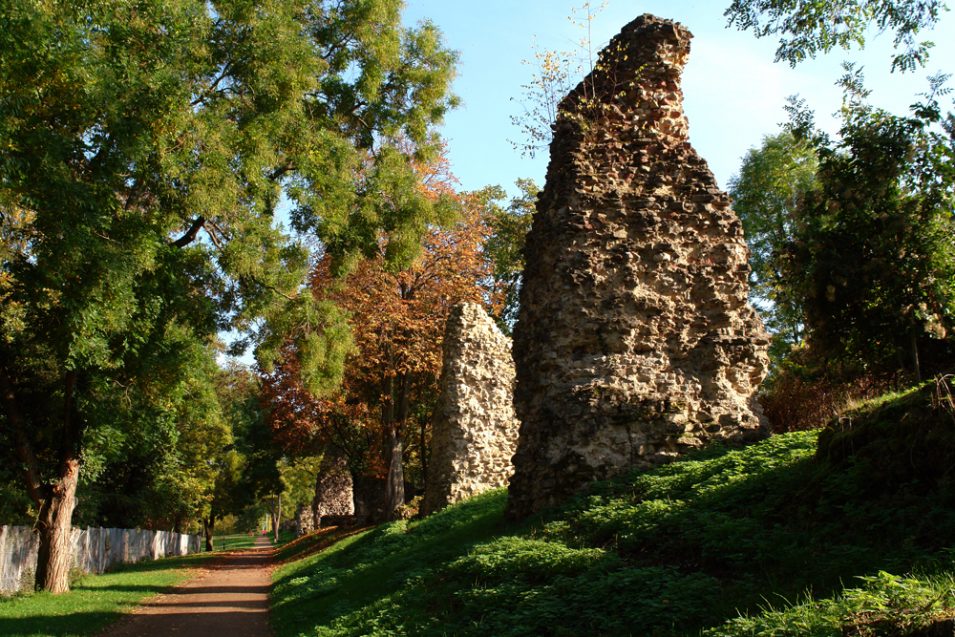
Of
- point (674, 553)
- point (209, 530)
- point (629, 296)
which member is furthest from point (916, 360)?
point (209, 530)

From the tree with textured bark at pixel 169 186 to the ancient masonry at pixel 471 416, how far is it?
8.70 ft

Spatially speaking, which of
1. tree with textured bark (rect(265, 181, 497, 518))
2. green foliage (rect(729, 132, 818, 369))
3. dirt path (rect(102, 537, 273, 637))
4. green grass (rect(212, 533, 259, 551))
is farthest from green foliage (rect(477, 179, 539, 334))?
green grass (rect(212, 533, 259, 551))

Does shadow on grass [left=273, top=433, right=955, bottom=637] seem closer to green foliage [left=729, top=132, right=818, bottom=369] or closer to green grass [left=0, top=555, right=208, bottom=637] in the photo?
green grass [left=0, top=555, right=208, bottom=637]

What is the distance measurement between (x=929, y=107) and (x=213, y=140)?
463 inches

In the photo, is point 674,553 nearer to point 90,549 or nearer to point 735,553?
point 735,553

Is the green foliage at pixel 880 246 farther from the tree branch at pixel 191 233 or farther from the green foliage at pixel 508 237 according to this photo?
the green foliage at pixel 508 237

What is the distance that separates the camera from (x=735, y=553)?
5.99m

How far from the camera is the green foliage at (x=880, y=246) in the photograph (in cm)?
1062

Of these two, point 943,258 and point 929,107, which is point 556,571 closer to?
point 943,258

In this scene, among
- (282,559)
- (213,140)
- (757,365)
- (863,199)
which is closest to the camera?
(757,365)

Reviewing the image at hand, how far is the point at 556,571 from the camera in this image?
703 cm

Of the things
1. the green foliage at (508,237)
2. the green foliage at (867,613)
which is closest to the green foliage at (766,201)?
the green foliage at (508,237)

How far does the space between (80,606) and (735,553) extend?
13241 mm

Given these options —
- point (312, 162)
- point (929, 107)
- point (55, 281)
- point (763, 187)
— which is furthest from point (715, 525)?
point (763, 187)
